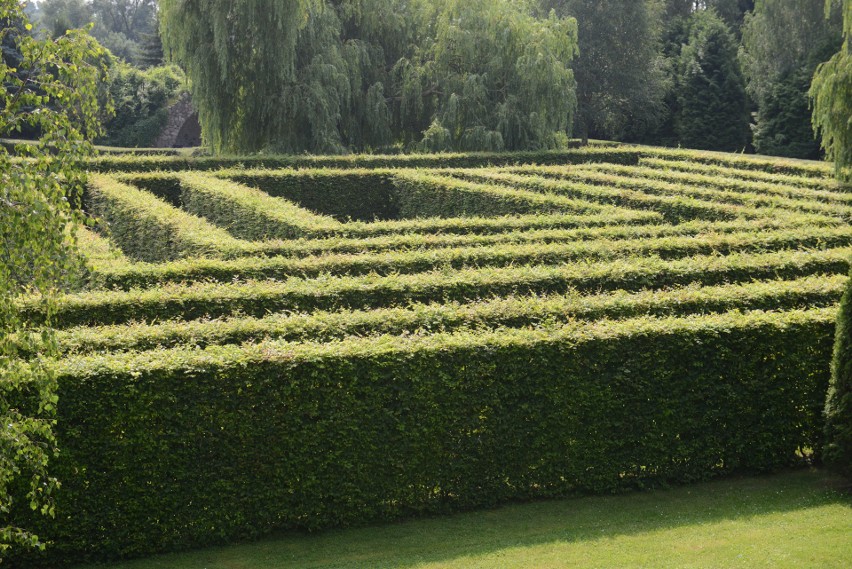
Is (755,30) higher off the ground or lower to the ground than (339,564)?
higher

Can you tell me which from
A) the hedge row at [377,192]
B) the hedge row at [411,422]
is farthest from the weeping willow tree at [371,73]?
the hedge row at [411,422]

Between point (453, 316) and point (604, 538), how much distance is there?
276cm

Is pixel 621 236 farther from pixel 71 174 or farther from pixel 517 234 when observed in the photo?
pixel 71 174

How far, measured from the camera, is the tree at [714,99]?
147ft

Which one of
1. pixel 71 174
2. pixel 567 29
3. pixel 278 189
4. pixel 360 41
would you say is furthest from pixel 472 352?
pixel 567 29

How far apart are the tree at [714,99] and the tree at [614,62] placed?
1444 millimetres

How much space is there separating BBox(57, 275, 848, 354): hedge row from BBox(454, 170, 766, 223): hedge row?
6.59 meters

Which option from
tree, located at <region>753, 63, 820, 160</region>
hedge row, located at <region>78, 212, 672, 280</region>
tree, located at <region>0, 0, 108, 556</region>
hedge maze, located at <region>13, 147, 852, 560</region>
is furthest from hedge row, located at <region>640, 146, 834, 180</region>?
tree, located at <region>0, 0, 108, 556</region>

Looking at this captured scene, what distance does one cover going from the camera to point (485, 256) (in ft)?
44.6

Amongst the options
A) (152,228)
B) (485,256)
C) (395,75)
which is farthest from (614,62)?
(485,256)

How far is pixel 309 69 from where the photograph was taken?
95.7ft

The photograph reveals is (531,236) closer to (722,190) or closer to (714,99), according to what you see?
(722,190)

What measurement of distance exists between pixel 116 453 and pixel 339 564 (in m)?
2.14

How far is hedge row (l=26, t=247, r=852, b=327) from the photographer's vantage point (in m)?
11.1
